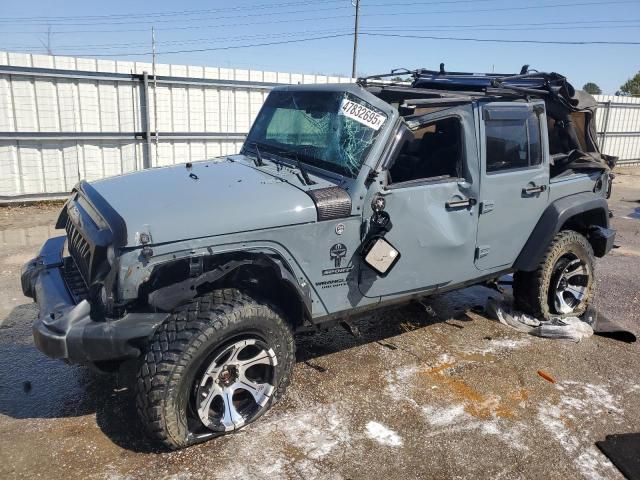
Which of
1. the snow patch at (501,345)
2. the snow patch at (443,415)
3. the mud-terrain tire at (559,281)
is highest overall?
the mud-terrain tire at (559,281)

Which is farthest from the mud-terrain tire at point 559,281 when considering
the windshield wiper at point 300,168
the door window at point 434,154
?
the windshield wiper at point 300,168

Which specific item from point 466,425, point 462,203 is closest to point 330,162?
point 462,203

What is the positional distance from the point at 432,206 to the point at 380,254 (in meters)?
0.61

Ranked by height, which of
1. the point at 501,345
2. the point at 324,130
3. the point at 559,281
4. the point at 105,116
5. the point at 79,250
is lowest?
the point at 501,345

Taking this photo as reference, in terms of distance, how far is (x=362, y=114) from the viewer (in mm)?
3713

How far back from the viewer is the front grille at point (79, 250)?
127 inches

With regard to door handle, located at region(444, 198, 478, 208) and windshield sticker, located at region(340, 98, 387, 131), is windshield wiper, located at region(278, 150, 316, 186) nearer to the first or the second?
windshield sticker, located at region(340, 98, 387, 131)

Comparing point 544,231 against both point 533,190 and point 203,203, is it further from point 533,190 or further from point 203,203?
point 203,203

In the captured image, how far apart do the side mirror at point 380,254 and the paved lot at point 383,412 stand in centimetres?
97

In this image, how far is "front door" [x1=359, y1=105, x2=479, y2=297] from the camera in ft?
12.0

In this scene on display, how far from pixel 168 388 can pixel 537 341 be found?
3.38m

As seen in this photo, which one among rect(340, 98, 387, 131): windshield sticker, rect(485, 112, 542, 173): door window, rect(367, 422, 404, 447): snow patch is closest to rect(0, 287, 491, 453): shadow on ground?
rect(367, 422, 404, 447): snow patch

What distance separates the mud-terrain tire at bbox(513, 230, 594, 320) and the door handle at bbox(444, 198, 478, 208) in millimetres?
1217

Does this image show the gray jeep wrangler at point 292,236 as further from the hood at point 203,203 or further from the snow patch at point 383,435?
the snow patch at point 383,435
